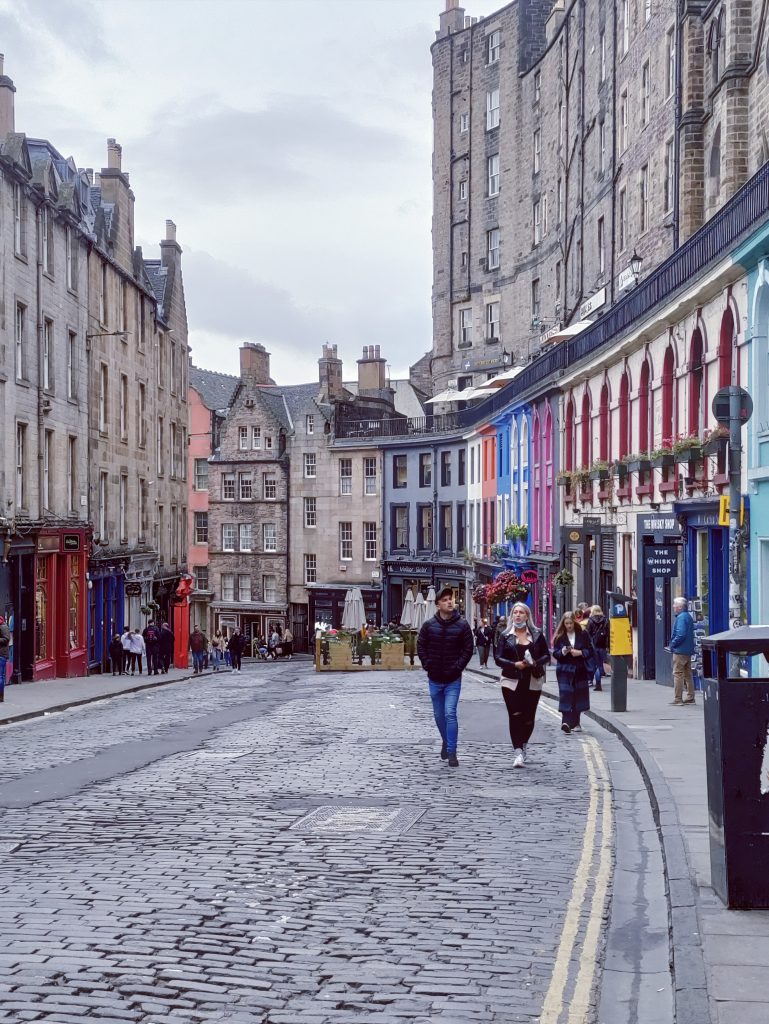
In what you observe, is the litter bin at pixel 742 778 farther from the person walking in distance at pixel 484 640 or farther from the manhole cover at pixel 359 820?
the person walking in distance at pixel 484 640

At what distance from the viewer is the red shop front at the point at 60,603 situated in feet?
108

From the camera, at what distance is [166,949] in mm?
6566

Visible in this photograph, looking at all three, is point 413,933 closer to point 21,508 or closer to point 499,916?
point 499,916

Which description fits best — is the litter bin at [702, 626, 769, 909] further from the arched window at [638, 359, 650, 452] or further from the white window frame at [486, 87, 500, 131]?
the white window frame at [486, 87, 500, 131]

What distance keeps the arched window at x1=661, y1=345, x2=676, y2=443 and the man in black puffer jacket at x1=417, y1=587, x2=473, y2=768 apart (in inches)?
589

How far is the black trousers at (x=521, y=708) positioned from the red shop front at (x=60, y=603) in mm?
21213

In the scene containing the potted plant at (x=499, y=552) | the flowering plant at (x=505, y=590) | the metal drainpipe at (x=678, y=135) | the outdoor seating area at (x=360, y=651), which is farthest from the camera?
the potted plant at (x=499, y=552)

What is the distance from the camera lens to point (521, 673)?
1340 cm

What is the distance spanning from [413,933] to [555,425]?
113 ft

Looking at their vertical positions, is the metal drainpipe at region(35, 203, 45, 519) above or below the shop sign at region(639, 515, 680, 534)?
above

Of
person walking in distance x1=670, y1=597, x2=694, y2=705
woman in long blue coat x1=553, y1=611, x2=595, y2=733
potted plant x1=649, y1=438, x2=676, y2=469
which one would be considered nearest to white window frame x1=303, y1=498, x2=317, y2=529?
potted plant x1=649, y1=438, x2=676, y2=469

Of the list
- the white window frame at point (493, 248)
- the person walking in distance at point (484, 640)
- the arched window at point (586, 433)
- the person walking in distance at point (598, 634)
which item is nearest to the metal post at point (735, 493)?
the person walking in distance at point (598, 634)

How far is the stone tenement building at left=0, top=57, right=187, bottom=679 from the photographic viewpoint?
1228 inches

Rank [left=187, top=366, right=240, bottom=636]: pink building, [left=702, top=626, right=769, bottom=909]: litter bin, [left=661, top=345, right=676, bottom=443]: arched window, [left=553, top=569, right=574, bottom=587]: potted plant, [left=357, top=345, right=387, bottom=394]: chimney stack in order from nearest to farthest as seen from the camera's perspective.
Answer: [left=702, top=626, right=769, bottom=909]: litter bin < [left=661, top=345, right=676, bottom=443]: arched window < [left=553, top=569, right=574, bottom=587]: potted plant < [left=187, top=366, right=240, bottom=636]: pink building < [left=357, top=345, right=387, bottom=394]: chimney stack
